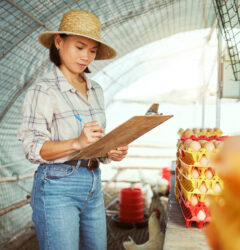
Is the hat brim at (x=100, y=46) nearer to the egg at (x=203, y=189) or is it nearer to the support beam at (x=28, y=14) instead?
the support beam at (x=28, y=14)

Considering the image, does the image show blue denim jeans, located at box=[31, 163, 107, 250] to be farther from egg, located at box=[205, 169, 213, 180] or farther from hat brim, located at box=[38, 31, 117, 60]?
hat brim, located at box=[38, 31, 117, 60]

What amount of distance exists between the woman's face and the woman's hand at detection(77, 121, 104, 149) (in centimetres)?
45

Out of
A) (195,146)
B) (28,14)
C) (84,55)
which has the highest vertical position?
(28,14)

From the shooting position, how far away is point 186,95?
32.7 ft

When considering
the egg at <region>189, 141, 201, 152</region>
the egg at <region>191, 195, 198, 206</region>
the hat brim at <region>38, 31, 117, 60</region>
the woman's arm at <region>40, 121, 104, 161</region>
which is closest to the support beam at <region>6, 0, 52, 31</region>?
the hat brim at <region>38, 31, 117, 60</region>

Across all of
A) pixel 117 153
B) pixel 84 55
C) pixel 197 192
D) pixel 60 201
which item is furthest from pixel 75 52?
pixel 197 192

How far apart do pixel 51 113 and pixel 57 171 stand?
12.6 inches

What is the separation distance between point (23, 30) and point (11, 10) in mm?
357

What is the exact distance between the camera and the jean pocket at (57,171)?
5.27ft

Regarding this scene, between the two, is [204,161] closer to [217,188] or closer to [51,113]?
[217,188]

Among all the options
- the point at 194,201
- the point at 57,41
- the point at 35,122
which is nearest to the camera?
the point at 35,122

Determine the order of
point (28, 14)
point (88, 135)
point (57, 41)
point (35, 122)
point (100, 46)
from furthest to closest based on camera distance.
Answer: point (28, 14)
point (100, 46)
point (57, 41)
point (35, 122)
point (88, 135)

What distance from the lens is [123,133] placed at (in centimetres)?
150

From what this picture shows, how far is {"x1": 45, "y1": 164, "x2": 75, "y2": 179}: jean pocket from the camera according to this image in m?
1.61
